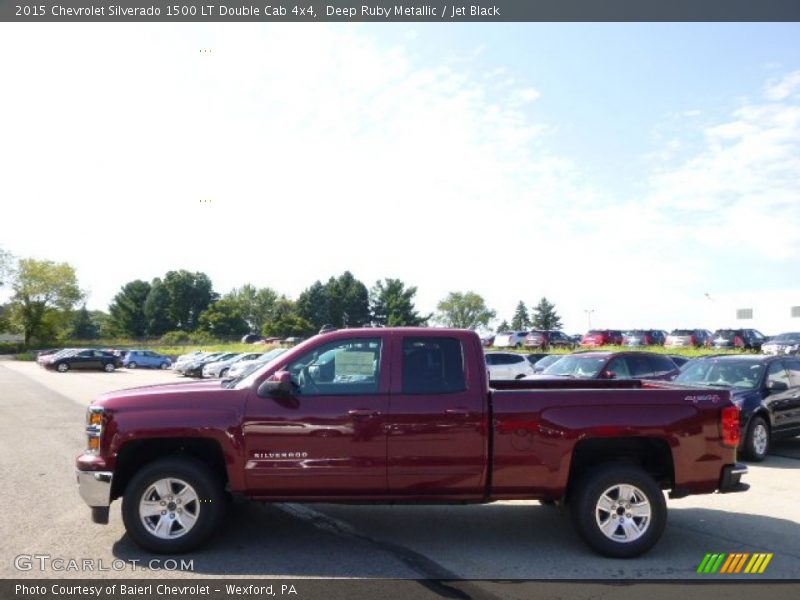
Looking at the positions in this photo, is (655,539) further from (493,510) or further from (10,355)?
(10,355)

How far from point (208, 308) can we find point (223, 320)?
1079 centimetres

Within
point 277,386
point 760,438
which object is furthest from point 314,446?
point 760,438

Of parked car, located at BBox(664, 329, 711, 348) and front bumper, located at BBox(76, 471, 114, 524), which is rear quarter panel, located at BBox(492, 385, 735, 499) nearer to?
front bumper, located at BBox(76, 471, 114, 524)

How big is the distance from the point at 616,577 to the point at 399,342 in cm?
257

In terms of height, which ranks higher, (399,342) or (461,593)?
(399,342)

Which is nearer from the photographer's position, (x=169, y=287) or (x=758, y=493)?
(x=758, y=493)

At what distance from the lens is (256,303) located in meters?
129

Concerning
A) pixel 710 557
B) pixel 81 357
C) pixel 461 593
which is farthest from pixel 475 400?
pixel 81 357

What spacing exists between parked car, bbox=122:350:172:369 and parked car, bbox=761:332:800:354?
143 ft

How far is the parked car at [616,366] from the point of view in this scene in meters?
14.2

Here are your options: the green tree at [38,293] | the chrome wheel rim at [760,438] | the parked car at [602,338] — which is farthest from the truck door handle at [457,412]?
the green tree at [38,293]

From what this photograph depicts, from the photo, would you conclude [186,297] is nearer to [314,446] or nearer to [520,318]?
[520,318]

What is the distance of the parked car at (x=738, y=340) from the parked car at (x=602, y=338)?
5.98 meters

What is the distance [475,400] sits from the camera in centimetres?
580
